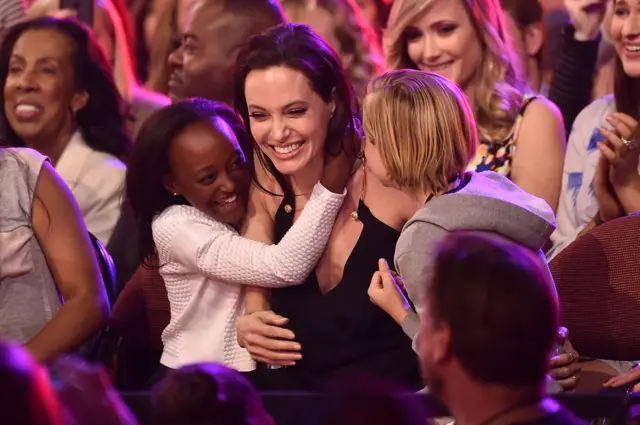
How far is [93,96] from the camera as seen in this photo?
3.78 m

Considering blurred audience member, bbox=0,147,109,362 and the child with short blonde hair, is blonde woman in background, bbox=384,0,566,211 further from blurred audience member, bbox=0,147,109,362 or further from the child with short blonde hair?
blurred audience member, bbox=0,147,109,362

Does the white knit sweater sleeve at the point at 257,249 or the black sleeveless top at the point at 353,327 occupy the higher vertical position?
the white knit sweater sleeve at the point at 257,249

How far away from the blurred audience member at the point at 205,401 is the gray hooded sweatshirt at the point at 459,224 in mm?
879

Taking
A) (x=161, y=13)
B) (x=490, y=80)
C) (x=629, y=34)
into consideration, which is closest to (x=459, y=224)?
(x=490, y=80)

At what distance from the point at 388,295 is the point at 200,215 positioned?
1.94 ft

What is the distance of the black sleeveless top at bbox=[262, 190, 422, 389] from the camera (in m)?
2.81

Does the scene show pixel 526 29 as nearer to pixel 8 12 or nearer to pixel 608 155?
pixel 608 155

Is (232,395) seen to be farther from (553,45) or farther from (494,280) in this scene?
(553,45)

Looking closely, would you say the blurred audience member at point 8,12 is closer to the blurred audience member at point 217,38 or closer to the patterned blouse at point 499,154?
the blurred audience member at point 217,38

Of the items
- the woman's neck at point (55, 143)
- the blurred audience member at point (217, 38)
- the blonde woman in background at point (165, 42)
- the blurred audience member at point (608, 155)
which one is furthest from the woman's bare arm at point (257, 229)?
the blonde woman in background at point (165, 42)

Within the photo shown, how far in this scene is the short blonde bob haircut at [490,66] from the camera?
11.3ft

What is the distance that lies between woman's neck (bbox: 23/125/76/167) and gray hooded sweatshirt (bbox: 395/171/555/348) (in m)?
1.63

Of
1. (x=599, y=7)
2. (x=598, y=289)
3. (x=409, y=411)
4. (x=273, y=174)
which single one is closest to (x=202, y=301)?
(x=273, y=174)

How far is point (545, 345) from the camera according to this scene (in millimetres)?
1799
